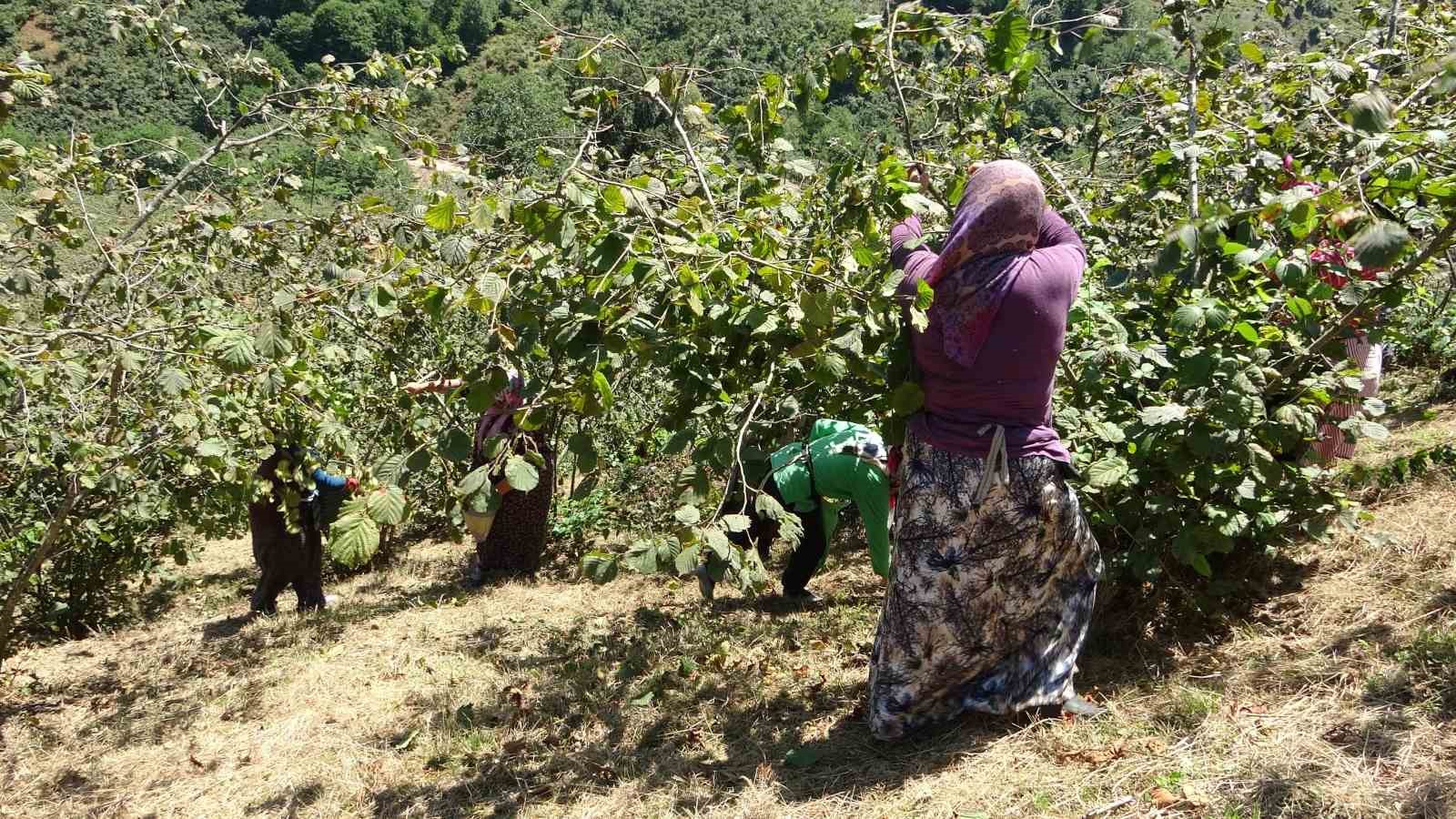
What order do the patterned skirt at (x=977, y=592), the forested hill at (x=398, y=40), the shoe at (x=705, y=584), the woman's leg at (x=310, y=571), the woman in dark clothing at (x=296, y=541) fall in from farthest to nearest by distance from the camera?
the forested hill at (x=398, y=40) < the woman's leg at (x=310, y=571) < the woman in dark clothing at (x=296, y=541) < the shoe at (x=705, y=584) < the patterned skirt at (x=977, y=592)

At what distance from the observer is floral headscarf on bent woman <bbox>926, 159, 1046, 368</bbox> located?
87.6 inches

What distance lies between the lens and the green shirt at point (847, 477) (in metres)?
3.50

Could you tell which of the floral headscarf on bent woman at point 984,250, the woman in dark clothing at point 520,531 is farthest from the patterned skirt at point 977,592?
the woman in dark clothing at point 520,531

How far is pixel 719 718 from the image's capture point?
10.9 ft

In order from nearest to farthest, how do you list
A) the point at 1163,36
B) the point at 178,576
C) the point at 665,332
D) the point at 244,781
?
the point at 665,332 < the point at 1163,36 < the point at 244,781 < the point at 178,576

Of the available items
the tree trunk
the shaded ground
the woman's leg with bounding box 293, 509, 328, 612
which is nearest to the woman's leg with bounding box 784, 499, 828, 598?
the shaded ground

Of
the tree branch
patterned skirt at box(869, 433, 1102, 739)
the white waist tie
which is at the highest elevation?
the tree branch

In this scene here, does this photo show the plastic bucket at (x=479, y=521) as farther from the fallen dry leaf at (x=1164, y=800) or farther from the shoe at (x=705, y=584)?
the fallen dry leaf at (x=1164, y=800)

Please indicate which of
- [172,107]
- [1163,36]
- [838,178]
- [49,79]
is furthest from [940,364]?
[172,107]

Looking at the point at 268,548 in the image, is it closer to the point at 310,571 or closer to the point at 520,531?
the point at 310,571

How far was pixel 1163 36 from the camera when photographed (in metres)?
3.01

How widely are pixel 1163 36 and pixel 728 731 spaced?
2.71 m

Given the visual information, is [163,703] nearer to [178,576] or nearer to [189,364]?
[189,364]

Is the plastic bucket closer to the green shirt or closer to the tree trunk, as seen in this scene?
the green shirt
